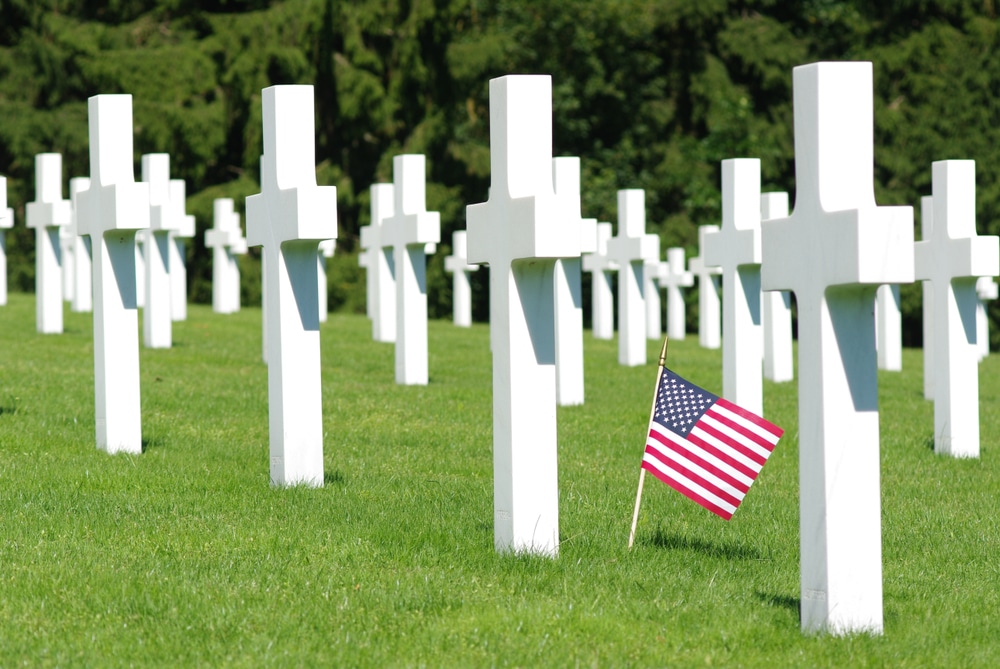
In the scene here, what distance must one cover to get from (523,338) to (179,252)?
1407 centimetres

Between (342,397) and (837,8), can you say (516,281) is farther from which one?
(837,8)

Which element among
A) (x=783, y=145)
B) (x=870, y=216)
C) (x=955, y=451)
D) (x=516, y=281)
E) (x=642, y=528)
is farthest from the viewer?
(x=783, y=145)

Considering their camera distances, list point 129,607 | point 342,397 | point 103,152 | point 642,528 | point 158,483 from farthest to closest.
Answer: point 342,397 → point 103,152 → point 158,483 → point 642,528 → point 129,607

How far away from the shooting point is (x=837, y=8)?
1375 inches

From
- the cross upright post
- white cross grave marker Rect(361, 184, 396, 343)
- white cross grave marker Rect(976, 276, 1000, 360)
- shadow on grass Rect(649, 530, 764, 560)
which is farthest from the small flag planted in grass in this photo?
white cross grave marker Rect(976, 276, 1000, 360)

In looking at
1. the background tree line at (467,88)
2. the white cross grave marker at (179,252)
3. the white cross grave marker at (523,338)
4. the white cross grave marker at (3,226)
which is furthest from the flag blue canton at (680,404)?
the background tree line at (467,88)

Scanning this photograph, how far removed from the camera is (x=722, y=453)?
619 centimetres

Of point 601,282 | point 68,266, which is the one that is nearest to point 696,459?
point 601,282

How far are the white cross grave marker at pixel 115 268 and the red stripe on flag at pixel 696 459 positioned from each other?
384cm

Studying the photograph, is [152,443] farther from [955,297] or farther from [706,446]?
[955,297]

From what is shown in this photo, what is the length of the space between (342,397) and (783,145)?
24630 mm

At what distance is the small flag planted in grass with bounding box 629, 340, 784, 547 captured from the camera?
6.12 m

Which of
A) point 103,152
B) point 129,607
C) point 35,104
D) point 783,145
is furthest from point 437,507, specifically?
point 35,104

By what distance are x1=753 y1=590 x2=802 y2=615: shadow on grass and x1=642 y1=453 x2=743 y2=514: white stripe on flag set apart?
0.47 m
